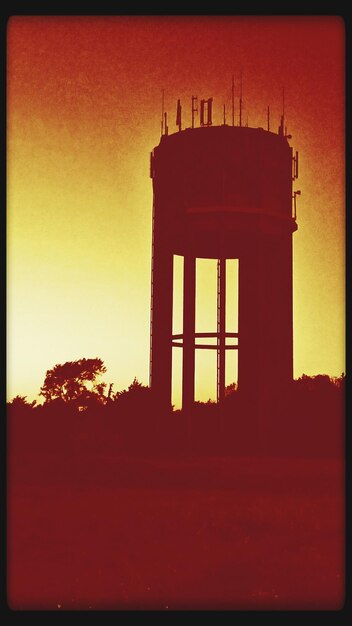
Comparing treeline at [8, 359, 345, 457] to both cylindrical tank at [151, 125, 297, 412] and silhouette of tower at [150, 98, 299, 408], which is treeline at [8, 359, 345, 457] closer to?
silhouette of tower at [150, 98, 299, 408]

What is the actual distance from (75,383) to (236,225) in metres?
27.9

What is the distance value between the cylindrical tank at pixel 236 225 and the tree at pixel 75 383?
24106mm

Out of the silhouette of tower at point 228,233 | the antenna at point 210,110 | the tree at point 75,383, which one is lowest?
the tree at point 75,383

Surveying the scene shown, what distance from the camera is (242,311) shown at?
76.5 feet

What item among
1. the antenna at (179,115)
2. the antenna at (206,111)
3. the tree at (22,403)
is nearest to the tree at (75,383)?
the tree at (22,403)

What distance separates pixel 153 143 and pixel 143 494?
9808mm

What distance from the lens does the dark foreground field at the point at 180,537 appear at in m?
9.89

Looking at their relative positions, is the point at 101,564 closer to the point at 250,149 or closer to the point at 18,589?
the point at 18,589

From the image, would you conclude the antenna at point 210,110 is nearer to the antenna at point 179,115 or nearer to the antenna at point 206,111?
the antenna at point 206,111

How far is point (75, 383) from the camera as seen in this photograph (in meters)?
48.0

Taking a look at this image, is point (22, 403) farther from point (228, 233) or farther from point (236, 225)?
point (236, 225)

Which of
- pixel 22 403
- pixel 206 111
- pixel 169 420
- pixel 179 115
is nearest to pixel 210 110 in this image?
pixel 206 111
